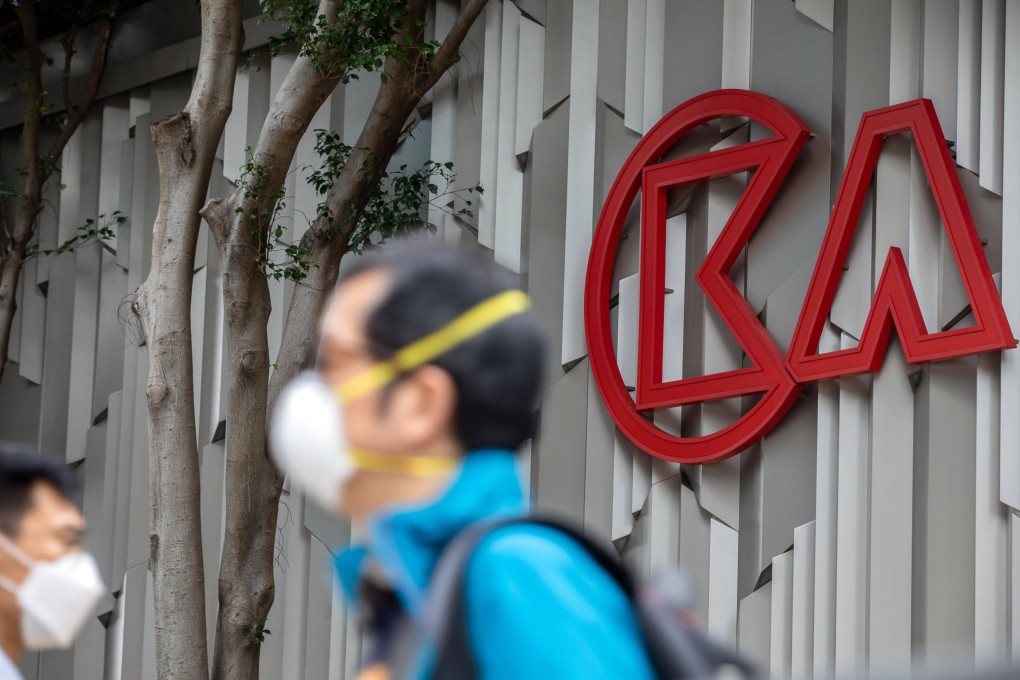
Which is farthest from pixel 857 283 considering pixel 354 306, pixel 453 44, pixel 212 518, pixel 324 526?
pixel 354 306

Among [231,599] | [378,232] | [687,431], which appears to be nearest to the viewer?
[231,599]

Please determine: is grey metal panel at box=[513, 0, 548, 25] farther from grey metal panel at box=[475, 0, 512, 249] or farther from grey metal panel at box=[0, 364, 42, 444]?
grey metal panel at box=[0, 364, 42, 444]

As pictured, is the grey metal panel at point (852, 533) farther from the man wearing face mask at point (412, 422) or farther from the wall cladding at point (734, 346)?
the man wearing face mask at point (412, 422)

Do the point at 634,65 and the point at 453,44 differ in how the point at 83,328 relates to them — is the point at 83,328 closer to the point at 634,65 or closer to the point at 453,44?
the point at 453,44

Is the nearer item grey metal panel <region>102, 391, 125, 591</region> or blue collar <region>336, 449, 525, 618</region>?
blue collar <region>336, 449, 525, 618</region>

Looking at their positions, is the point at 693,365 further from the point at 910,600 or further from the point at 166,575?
the point at 166,575

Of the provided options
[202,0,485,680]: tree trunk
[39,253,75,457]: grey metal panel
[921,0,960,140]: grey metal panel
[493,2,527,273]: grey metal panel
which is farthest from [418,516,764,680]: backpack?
[39,253,75,457]: grey metal panel

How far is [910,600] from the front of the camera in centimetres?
514

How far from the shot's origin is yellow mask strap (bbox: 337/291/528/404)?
1124mm

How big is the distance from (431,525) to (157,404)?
449 centimetres

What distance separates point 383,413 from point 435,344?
80 mm

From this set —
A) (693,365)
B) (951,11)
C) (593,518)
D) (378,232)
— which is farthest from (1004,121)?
(378,232)

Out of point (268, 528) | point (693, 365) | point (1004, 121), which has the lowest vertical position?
point (268, 528)

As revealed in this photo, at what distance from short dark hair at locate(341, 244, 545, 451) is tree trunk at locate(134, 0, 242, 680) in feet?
14.4
